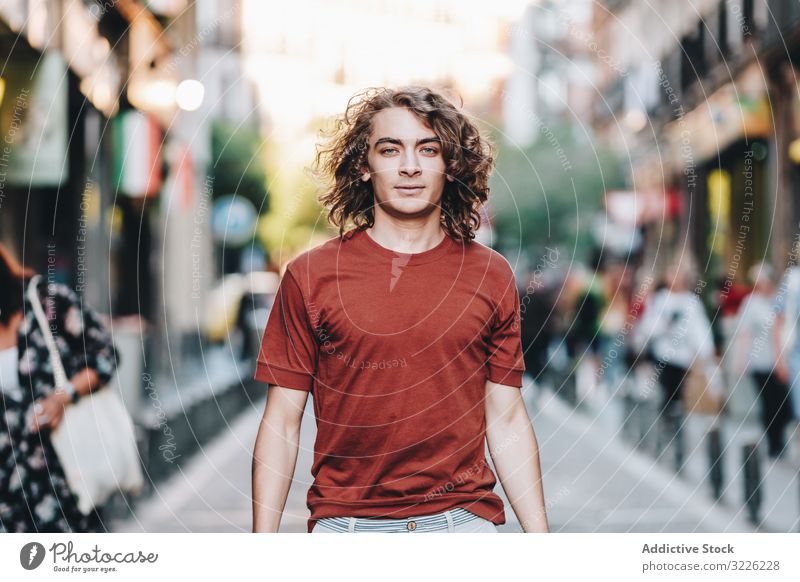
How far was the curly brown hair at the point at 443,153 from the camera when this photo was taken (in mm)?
3236

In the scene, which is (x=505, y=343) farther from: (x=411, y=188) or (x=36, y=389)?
(x=36, y=389)

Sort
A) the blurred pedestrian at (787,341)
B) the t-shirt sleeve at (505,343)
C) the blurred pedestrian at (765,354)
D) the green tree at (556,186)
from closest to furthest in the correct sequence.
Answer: the t-shirt sleeve at (505,343) → the blurred pedestrian at (787,341) → the blurred pedestrian at (765,354) → the green tree at (556,186)

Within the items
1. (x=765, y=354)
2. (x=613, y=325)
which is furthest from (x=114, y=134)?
(x=613, y=325)

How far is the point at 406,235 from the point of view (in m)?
3.24

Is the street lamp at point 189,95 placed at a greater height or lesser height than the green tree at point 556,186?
greater

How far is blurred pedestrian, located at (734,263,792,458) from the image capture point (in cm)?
837

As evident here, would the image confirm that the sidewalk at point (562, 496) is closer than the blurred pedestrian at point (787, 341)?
Yes

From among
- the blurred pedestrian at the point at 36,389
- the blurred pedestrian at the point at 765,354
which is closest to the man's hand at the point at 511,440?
the blurred pedestrian at the point at 36,389

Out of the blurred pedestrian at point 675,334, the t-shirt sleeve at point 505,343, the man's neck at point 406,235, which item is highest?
the man's neck at point 406,235

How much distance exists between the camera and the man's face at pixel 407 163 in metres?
3.23

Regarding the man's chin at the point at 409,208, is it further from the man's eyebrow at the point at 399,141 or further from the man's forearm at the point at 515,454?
the man's forearm at the point at 515,454

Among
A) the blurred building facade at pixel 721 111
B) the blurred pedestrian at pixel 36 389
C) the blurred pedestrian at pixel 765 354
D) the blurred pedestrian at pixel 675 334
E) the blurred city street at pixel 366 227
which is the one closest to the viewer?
the blurred city street at pixel 366 227

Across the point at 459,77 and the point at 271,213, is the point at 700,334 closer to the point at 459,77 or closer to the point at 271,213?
the point at 459,77
